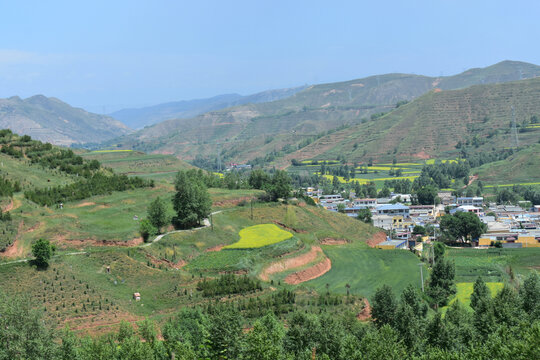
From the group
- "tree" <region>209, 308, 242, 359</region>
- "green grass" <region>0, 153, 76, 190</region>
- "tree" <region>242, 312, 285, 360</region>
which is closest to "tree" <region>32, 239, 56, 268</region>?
"tree" <region>209, 308, 242, 359</region>

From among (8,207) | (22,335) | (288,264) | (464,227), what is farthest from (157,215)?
(464,227)

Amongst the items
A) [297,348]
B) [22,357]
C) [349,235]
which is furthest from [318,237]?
[22,357]

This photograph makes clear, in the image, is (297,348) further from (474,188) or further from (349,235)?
(474,188)

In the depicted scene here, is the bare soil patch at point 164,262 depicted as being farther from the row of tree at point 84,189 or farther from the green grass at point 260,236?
the row of tree at point 84,189

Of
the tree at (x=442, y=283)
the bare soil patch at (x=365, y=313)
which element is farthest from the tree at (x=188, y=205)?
the tree at (x=442, y=283)

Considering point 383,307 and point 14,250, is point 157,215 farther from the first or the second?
point 383,307

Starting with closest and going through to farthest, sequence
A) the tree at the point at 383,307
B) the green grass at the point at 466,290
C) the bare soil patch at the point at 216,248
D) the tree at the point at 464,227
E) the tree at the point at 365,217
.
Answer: the tree at the point at 383,307
the green grass at the point at 466,290
the bare soil patch at the point at 216,248
the tree at the point at 464,227
the tree at the point at 365,217

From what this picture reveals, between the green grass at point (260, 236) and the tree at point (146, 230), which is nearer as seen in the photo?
the tree at point (146, 230)
